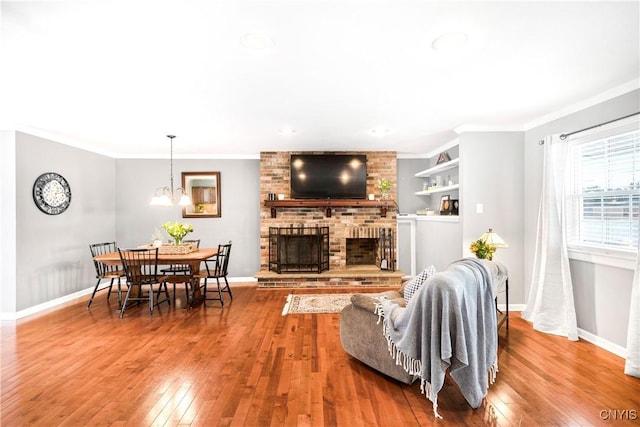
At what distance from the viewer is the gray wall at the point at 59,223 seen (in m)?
4.16

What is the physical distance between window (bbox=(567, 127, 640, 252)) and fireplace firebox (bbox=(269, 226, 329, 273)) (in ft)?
12.0

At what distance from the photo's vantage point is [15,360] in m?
2.87

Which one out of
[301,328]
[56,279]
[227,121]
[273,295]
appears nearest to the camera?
[301,328]

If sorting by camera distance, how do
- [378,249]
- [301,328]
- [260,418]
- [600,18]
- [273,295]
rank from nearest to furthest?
[600,18] → [260,418] → [301,328] → [273,295] → [378,249]

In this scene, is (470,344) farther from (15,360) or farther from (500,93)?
(15,360)

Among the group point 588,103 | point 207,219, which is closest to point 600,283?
point 588,103

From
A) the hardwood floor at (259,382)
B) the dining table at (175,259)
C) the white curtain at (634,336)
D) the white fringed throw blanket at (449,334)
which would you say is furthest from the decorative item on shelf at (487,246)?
the dining table at (175,259)

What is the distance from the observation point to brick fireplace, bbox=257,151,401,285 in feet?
19.2

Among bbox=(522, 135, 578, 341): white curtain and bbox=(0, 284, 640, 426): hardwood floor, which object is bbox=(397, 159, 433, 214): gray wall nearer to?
bbox=(522, 135, 578, 341): white curtain

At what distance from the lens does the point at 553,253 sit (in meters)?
3.40

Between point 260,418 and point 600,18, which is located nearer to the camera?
point 600,18

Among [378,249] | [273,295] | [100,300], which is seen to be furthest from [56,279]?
[378,249]

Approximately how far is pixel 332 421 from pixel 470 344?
102 cm

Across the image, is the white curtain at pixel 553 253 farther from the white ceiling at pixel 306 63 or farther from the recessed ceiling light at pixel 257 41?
the recessed ceiling light at pixel 257 41
